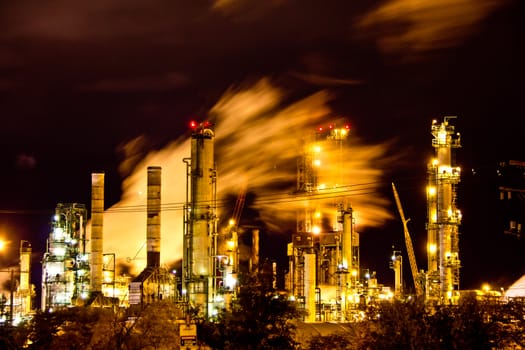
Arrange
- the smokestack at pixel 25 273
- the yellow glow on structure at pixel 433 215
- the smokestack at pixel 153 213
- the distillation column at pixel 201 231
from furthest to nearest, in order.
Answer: the smokestack at pixel 25 273, the smokestack at pixel 153 213, the yellow glow on structure at pixel 433 215, the distillation column at pixel 201 231

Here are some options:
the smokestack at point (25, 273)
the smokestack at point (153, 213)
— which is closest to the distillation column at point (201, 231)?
the smokestack at point (153, 213)

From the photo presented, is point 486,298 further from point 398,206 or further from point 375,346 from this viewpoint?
point 398,206

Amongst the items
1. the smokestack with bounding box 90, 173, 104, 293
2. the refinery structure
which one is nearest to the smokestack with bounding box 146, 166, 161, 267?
the refinery structure

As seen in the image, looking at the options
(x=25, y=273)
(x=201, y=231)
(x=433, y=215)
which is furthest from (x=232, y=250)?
(x=25, y=273)

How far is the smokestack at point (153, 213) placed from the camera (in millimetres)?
68812

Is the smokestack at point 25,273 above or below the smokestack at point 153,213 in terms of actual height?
below

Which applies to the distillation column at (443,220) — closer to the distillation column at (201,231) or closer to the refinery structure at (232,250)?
the refinery structure at (232,250)

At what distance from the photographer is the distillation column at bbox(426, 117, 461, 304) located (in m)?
54.8

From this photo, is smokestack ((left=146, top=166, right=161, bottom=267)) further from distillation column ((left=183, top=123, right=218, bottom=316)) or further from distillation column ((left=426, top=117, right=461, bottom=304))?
distillation column ((left=426, top=117, right=461, bottom=304))

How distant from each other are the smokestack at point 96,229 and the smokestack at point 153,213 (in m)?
5.00

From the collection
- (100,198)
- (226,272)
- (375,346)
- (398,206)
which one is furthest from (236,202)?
(375,346)

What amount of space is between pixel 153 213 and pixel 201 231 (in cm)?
1570

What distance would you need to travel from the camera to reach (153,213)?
6894cm

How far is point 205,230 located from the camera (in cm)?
5425
